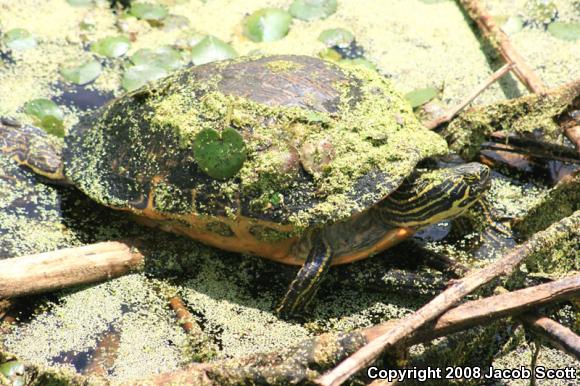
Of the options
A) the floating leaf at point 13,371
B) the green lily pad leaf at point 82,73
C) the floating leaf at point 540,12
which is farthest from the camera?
the floating leaf at point 540,12

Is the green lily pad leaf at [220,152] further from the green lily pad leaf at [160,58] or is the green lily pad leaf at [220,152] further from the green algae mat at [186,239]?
the green lily pad leaf at [160,58]

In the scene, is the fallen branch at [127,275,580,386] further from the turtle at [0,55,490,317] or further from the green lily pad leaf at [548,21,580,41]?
the green lily pad leaf at [548,21,580,41]

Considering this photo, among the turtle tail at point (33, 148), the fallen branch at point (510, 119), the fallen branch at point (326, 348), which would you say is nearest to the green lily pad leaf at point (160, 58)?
the turtle tail at point (33, 148)

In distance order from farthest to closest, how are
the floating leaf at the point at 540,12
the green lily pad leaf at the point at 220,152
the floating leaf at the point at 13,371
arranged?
the floating leaf at the point at 540,12 < the green lily pad leaf at the point at 220,152 < the floating leaf at the point at 13,371

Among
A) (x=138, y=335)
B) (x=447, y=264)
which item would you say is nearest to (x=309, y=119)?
(x=447, y=264)

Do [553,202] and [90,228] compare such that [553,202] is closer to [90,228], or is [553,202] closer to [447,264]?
[447,264]
